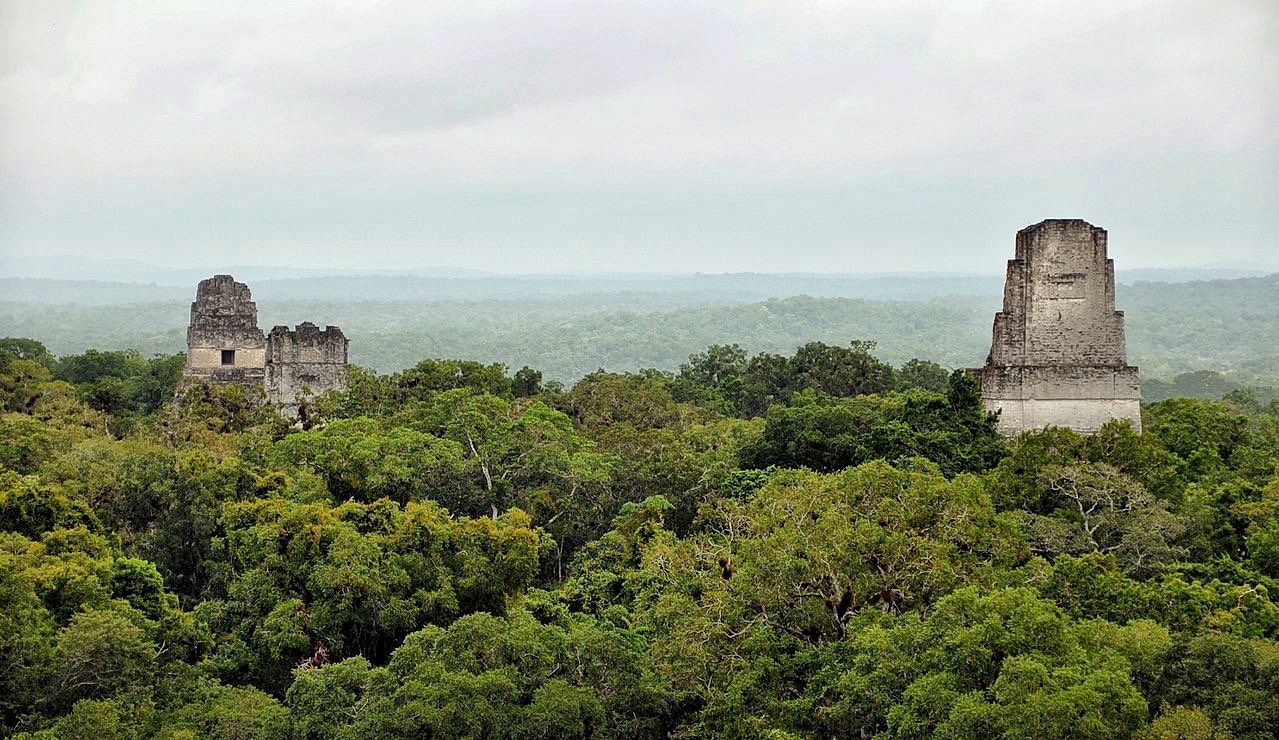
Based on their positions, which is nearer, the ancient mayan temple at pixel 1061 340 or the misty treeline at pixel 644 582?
the misty treeline at pixel 644 582

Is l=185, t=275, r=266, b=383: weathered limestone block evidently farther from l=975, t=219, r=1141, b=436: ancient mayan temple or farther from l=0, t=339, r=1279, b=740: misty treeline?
l=975, t=219, r=1141, b=436: ancient mayan temple

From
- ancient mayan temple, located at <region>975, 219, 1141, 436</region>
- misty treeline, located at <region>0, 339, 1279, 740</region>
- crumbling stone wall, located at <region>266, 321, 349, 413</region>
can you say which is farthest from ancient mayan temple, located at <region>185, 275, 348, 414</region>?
ancient mayan temple, located at <region>975, 219, 1141, 436</region>

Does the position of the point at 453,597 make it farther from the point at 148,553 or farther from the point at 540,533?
the point at 148,553

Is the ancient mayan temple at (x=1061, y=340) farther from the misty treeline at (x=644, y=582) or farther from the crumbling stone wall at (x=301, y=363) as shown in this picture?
the crumbling stone wall at (x=301, y=363)

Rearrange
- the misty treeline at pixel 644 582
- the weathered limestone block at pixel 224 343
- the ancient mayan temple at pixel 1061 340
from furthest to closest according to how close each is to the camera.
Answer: the weathered limestone block at pixel 224 343 < the ancient mayan temple at pixel 1061 340 < the misty treeline at pixel 644 582

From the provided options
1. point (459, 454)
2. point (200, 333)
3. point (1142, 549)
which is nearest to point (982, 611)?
point (1142, 549)

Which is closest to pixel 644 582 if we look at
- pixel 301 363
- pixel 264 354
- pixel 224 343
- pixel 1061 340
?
pixel 1061 340

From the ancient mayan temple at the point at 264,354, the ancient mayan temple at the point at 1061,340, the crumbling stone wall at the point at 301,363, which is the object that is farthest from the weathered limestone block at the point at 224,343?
the ancient mayan temple at the point at 1061,340
